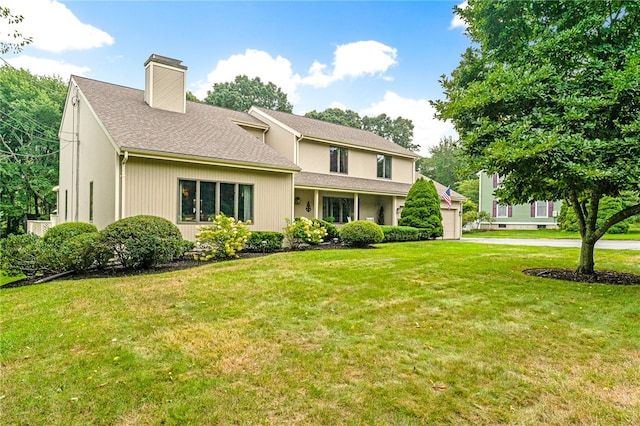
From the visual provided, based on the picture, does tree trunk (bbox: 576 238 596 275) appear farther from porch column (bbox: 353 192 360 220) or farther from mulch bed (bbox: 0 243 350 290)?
porch column (bbox: 353 192 360 220)

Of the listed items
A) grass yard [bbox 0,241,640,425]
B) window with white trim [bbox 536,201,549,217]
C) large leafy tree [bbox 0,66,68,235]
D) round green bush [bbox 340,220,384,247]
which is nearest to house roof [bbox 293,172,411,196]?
round green bush [bbox 340,220,384,247]

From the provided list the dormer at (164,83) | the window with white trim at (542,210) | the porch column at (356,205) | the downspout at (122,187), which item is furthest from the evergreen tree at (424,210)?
the window with white trim at (542,210)

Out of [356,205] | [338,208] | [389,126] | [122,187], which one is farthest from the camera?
[389,126]

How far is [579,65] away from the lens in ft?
21.0

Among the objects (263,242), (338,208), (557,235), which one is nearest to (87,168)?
(263,242)

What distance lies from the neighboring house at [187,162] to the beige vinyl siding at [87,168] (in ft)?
0.11

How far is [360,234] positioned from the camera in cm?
1294

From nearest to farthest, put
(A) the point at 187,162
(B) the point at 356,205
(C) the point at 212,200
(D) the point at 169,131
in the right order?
(A) the point at 187,162, (C) the point at 212,200, (D) the point at 169,131, (B) the point at 356,205

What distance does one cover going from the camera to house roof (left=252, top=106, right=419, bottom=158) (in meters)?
17.5

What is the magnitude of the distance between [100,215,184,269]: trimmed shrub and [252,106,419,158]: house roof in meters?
9.23

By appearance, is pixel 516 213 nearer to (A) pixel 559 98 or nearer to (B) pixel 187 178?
(A) pixel 559 98

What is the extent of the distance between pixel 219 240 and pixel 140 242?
2431 millimetres

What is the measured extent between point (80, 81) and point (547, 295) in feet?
52.3

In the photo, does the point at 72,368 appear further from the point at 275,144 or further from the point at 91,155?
the point at 275,144
